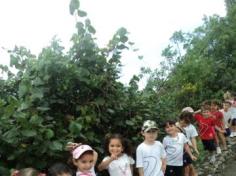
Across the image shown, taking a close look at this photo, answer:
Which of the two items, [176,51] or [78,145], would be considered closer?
[78,145]

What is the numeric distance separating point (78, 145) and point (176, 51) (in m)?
16.2

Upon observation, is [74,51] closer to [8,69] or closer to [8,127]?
[8,69]

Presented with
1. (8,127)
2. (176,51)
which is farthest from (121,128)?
(176,51)

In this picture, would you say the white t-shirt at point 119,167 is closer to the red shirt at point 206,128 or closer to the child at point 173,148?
the child at point 173,148

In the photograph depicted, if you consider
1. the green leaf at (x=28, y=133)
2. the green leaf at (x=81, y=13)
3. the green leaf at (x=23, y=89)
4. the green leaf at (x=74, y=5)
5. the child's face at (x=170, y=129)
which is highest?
the green leaf at (x=74, y=5)

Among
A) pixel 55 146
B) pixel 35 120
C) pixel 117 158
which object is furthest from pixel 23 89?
pixel 117 158

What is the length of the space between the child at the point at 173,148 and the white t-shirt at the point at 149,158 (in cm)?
88

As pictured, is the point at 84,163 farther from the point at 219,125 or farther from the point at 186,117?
the point at 219,125

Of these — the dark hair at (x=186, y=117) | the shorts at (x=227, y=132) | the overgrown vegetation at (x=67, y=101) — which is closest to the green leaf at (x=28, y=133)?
the overgrown vegetation at (x=67, y=101)

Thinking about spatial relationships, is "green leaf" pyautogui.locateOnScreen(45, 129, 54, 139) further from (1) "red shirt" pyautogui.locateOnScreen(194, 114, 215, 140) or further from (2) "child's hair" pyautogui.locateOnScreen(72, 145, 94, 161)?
(1) "red shirt" pyautogui.locateOnScreen(194, 114, 215, 140)

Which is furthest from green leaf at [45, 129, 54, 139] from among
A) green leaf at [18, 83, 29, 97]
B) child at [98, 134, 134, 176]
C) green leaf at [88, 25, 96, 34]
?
green leaf at [88, 25, 96, 34]

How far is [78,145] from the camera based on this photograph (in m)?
4.05

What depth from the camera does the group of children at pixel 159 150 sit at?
4184 mm

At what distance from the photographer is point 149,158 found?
5441 mm
